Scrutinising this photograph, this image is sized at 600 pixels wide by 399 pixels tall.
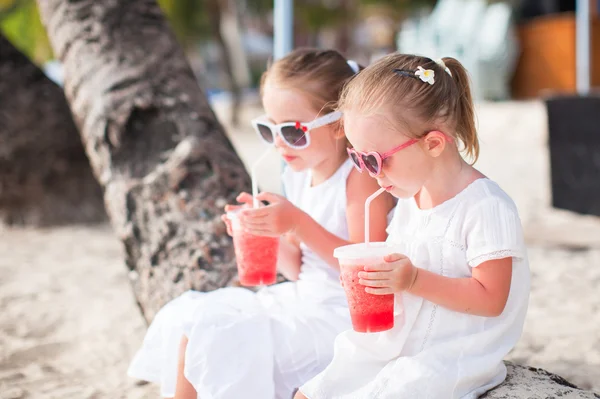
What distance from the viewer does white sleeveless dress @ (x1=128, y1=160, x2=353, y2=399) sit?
6.73ft

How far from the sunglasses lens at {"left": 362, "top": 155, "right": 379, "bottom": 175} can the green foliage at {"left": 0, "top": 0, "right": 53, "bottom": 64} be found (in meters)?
12.5

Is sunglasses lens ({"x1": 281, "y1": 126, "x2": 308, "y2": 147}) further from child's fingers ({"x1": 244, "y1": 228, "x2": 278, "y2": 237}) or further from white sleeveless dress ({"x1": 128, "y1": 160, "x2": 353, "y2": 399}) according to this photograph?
child's fingers ({"x1": 244, "y1": 228, "x2": 278, "y2": 237})

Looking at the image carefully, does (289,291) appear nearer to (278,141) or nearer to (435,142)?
(278,141)

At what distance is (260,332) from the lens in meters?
2.11

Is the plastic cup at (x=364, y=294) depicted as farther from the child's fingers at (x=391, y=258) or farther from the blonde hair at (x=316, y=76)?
the blonde hair at (x=316, y=76)

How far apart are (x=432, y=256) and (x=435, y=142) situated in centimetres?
31

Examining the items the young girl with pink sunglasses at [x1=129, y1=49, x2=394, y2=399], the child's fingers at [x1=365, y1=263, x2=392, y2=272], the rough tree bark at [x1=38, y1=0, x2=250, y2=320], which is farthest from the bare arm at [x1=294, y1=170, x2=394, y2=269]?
the rough tree bark at [x1=38, y1=0, x2=250, y2=320]

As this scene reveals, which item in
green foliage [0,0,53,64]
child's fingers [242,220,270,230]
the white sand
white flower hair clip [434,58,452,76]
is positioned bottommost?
the white sand

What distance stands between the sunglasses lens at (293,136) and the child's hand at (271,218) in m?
0.20

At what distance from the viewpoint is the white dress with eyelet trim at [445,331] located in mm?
1781

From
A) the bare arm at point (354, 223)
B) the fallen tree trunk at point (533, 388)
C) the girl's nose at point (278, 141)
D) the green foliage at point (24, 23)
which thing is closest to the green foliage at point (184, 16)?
the green foliage at point (24, 23)

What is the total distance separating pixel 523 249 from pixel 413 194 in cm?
32

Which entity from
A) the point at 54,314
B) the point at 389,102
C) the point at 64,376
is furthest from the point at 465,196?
the point at 54,314

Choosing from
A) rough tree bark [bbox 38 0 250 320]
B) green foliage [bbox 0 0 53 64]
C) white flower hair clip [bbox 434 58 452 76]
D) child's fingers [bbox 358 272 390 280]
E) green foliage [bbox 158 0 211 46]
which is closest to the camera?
child's fingers [bbox 358 272 390 280]
